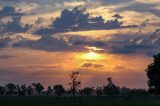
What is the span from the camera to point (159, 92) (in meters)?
81.8

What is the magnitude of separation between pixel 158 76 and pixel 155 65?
2.22 m

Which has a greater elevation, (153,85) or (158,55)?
(158,55)

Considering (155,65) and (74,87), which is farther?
(74,87)

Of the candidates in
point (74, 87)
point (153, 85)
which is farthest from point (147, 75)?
point (74, 87)

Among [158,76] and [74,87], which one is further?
[74,87]

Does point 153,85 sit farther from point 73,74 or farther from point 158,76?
point 73,74

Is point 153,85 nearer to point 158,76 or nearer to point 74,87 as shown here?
point 158,76

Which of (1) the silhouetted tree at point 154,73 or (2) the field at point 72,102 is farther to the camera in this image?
(2) the field at point 72,102

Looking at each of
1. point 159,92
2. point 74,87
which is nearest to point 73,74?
point 74,87

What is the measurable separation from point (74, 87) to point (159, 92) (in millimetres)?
105900

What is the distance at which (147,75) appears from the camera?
81.2 metres

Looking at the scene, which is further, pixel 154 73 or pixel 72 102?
pixel 72 102

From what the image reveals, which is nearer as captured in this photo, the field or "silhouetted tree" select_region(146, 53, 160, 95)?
"silhouetted tree" select_region(146, 53, 160, 95)

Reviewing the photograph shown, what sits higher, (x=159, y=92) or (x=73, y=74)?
(x=73, y=74)
